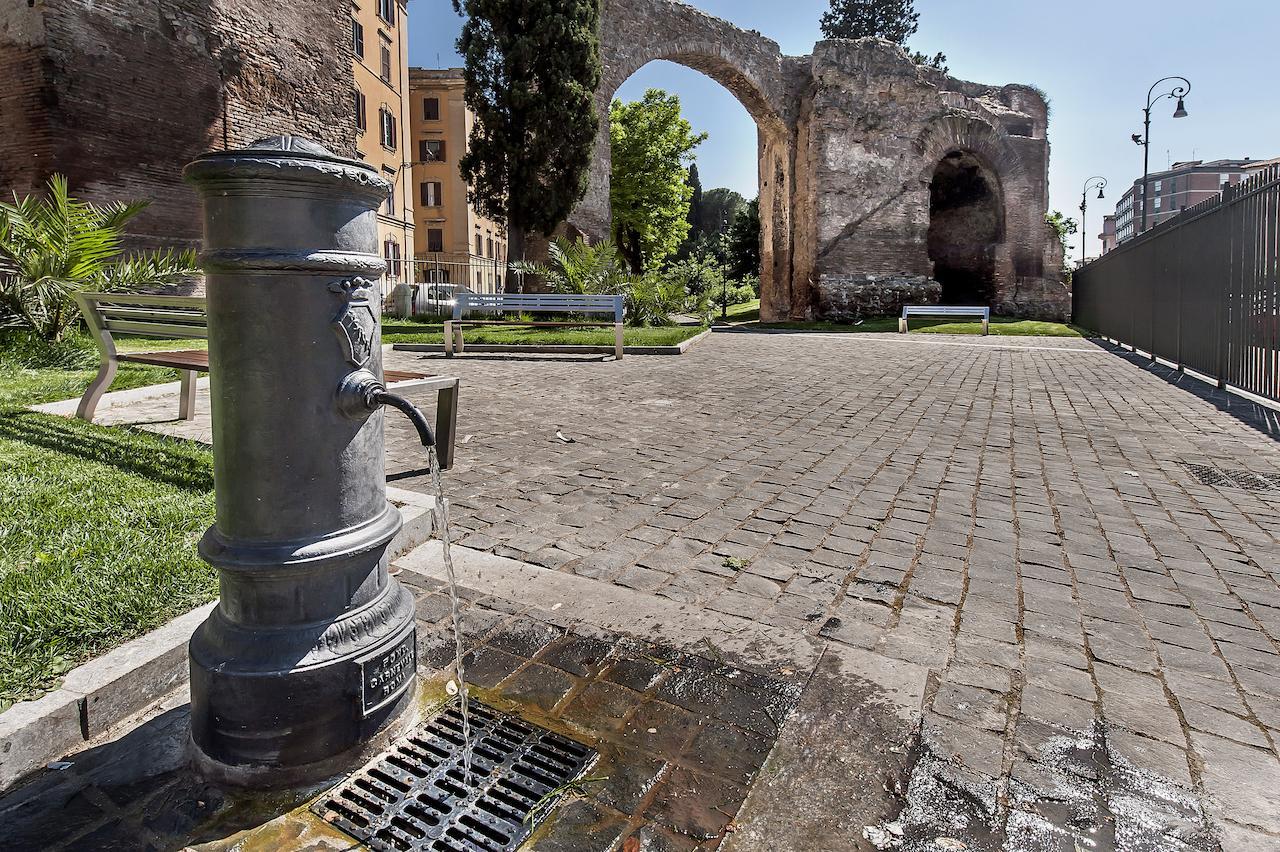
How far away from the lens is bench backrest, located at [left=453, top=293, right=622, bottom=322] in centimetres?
1174

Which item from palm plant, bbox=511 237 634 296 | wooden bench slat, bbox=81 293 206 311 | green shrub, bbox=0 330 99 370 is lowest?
green shrub, bbox=0 330 99 370

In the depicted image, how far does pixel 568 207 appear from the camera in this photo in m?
18.3

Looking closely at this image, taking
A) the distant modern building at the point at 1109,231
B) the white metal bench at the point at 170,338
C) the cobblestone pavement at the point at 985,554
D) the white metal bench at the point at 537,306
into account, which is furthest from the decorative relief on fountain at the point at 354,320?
the distant modern building at the point at 1109,231

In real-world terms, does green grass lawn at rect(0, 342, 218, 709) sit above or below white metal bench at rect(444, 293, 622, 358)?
below

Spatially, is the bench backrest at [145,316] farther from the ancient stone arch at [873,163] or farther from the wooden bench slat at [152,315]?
the ancient stone arch at [873,163]

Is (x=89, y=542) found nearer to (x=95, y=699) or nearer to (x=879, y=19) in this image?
(x=95, y=699)

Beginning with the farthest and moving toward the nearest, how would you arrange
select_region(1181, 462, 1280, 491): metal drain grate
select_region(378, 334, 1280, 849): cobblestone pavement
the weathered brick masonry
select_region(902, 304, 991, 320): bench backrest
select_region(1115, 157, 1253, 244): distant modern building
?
select_region(1115, 157, 1253, 244): distant modern building → select_region(902, 304, 991, 320): bench backrest → the weathered brick masonry → select_region(1181, 462, 1280, 491): metal drain grate → select_region(378, 334, 1280, 849): cobblestone pavement

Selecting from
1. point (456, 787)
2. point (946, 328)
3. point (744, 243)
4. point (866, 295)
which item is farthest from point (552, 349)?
point (744, 243)

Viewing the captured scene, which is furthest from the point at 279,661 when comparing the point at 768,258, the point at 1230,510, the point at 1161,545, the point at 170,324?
the point at 768,258

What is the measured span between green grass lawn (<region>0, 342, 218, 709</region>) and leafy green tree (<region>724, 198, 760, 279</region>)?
1573 inches

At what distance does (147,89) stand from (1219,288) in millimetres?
17106

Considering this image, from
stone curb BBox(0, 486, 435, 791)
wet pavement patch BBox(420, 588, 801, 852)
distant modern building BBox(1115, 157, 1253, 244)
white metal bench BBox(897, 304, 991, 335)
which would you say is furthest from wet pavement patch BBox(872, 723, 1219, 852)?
distant modern building BBox(1115, 157, 1253, 244)

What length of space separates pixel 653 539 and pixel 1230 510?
302 centimetres

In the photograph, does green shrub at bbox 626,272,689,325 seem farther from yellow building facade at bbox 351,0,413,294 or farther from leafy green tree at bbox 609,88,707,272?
leafy green tree at bbox 609,88,707,272
